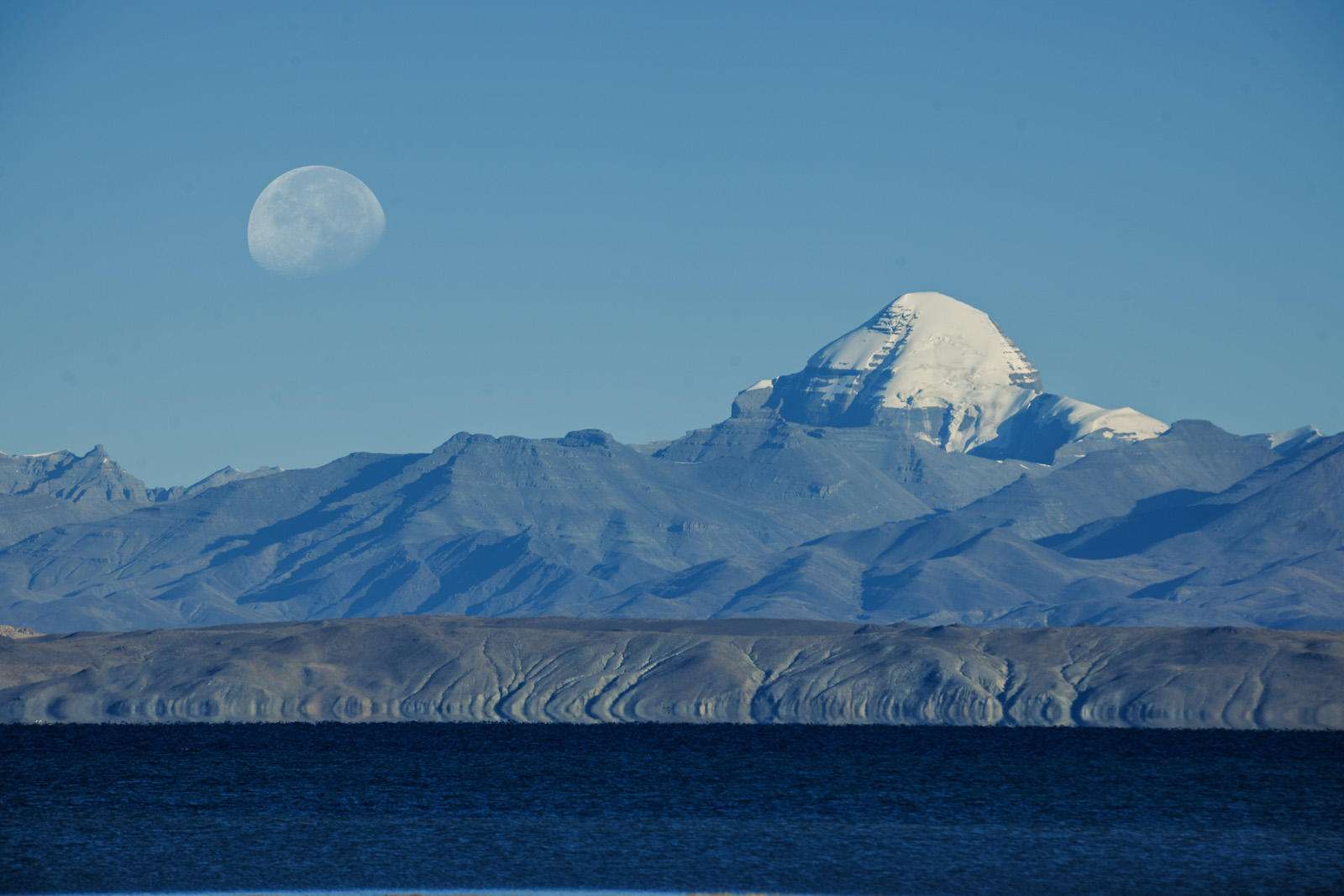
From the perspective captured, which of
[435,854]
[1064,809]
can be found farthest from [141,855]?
[1064,809]

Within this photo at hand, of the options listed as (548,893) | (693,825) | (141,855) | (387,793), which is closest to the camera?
(548,893)

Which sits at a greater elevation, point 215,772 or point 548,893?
point 548,893

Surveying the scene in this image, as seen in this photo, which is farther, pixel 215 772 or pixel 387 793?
pixel 215 772

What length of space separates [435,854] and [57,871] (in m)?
20.1

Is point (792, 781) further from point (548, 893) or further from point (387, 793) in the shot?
point (548, 893)

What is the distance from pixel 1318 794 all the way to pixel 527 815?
230 feet

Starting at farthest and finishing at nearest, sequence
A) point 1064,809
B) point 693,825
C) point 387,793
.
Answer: point 387,793 → point 1064,809 → point 693,825

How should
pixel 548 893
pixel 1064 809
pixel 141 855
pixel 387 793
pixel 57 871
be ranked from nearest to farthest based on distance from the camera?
pixel 548 893 < pixel 57 871 < pixel 141 855 < pixel 1064 809 < pixel 387 793

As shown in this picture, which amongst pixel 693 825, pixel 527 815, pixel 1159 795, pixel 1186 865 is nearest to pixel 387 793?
pixel 527 815

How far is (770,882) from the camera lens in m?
94.9

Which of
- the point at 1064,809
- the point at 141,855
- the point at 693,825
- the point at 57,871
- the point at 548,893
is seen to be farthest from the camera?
the point at 1064,809

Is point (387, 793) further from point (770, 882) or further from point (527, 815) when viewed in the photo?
point (770, 882)

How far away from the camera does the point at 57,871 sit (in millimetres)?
97438

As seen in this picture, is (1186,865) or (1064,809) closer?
(1186,865)
